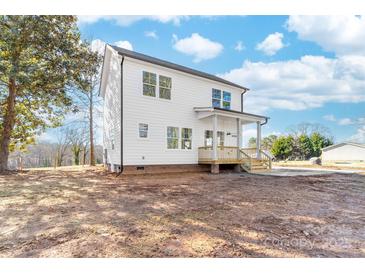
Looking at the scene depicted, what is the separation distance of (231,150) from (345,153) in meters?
24.7

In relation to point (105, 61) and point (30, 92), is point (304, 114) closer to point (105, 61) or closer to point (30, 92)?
point (105, 61)

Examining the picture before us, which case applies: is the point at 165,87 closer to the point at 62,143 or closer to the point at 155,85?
the point at 155,85

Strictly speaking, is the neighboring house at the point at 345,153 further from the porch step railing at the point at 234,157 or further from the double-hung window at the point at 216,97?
the double-hung window at the point at 216,97

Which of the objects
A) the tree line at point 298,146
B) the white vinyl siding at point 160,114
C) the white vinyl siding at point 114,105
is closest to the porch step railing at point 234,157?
the white vinyl siding at point 160,114

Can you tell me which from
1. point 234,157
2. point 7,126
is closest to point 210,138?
point 234,157

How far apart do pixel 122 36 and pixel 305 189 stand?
11073 millimetres

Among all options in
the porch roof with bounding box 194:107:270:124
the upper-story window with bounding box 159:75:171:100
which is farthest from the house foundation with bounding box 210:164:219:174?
the upper-story window with bounding box 159:75:171:100

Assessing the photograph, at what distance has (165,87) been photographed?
12797mm

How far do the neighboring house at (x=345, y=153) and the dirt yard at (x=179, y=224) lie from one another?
28.1 metres

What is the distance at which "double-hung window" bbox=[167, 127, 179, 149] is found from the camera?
1285 cm

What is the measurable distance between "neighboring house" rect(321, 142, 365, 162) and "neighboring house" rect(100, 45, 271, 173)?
2141cm

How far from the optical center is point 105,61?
549 inches
